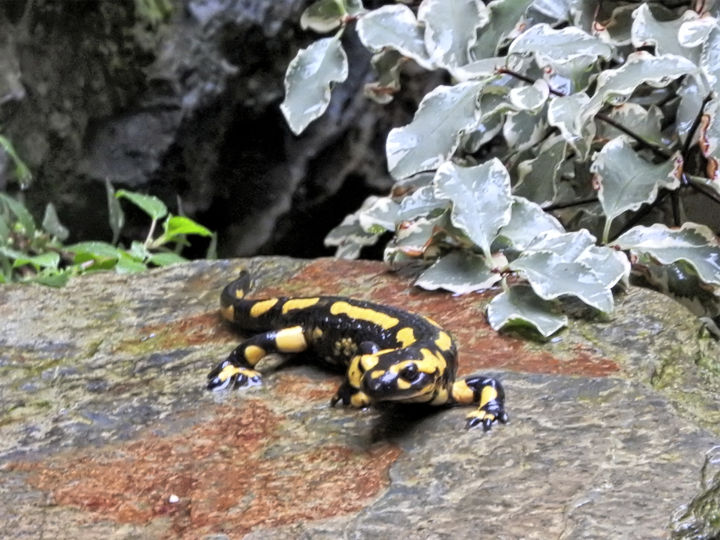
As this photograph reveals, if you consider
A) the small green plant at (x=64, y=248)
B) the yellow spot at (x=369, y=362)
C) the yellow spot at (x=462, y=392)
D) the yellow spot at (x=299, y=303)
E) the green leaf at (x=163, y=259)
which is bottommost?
the green leaf at (x=163, y=259)

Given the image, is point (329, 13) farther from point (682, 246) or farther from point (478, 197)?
point (682, 246)

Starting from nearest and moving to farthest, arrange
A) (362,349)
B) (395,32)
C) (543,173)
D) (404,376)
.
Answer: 1. (404,376)
2. (362,349)
3. (543,173)
4. (395,32)

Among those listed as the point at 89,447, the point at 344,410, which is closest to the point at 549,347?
the point at 344,410

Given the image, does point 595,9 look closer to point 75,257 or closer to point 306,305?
point 306,305

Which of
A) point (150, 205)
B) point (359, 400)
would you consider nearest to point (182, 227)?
point (150, 205)

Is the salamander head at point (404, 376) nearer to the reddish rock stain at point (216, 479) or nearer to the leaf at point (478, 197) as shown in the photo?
the reddish rock stain at point (216, 479)

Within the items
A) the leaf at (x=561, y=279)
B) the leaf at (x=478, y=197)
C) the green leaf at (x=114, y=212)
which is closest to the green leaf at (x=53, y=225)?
the green leaf at (x=114, y=212)

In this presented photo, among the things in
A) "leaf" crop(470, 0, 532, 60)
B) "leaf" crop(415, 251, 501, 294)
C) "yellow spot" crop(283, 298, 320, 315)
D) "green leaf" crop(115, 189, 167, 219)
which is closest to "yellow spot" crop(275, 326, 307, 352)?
"yellow spot" crop(283, 298, 320, 315)
